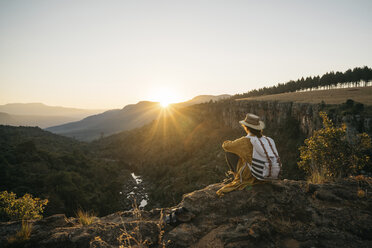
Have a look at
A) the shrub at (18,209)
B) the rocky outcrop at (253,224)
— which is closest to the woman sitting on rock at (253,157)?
the rocky outcrop at (253,224)

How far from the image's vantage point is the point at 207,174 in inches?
1427

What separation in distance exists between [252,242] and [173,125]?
3219 inches

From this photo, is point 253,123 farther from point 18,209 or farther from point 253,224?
point 18,209

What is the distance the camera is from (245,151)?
434cm

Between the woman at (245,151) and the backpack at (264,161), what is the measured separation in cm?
16

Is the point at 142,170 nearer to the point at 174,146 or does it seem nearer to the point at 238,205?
the point at 174,146

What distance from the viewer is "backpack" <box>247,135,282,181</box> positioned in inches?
160

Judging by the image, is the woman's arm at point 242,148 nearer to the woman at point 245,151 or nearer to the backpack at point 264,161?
the woman at point 245,151

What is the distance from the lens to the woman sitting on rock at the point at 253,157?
13.4 ft

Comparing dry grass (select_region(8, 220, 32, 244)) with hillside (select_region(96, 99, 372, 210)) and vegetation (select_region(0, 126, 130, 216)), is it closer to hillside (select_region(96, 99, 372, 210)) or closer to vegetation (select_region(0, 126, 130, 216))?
hillside (select_region(96, 99, 372, 210))

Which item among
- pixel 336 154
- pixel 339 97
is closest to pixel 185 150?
pixel 339 97

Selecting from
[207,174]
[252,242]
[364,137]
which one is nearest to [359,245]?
[252,242]

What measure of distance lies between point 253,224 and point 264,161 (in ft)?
4.22

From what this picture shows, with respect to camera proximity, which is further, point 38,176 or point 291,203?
point 38,176
